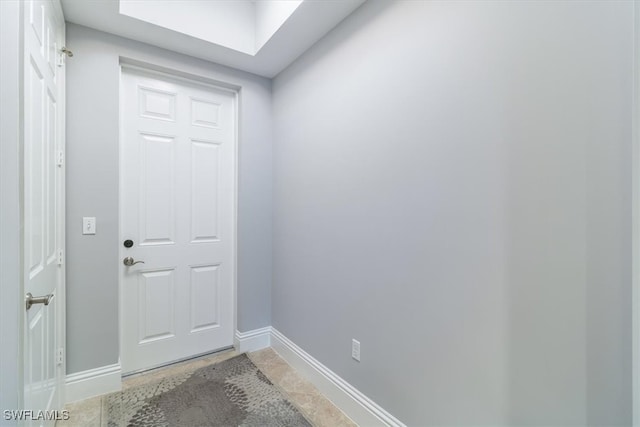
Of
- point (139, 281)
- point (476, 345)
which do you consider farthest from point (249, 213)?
point (476, 345)

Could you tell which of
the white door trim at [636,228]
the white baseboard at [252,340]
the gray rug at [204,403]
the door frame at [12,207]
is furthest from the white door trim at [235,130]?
the white door trim at [636,228]

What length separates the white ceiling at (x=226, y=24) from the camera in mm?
1762

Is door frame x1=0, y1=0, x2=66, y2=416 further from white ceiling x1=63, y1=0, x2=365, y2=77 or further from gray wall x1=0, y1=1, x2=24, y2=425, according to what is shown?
white ceiling x1=63, y1=0, x2=365, y2=77

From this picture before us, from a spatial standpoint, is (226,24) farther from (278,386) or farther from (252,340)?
(278,386)

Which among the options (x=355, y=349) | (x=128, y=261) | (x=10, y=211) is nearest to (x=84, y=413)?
(x=128, y=261)

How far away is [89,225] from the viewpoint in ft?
6.27

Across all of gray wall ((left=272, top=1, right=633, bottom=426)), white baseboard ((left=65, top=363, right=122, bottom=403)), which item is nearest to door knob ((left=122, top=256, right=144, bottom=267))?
white baseboard ((left=65, top=363, right=122, bottom=403))

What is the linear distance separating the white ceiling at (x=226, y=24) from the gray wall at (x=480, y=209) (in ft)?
0.67

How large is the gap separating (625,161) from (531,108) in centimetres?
32

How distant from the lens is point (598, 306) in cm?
87

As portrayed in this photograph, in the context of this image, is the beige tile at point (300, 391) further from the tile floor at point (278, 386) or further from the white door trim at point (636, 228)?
the white door trim at point (636, 228)

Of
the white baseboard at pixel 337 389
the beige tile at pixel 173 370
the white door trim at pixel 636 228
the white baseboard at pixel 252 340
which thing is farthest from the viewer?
the white baseboard at pixel 252 340

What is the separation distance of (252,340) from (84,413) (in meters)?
1.14

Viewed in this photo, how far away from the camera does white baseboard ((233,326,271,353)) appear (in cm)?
248
